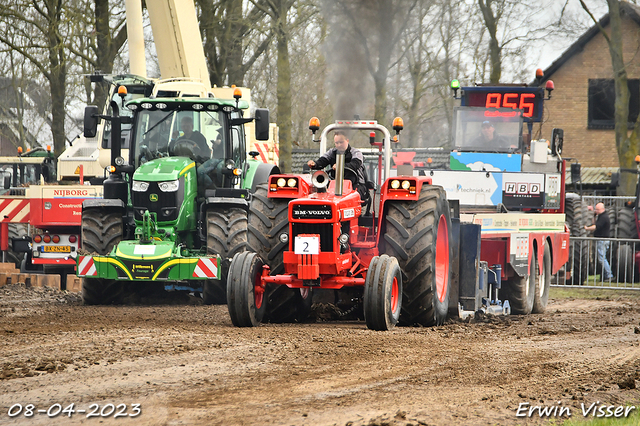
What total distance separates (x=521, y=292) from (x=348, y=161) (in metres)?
4.43

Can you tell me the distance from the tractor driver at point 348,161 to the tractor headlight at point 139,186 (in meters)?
3.34

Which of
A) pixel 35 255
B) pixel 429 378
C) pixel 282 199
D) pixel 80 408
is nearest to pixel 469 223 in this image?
pixel 282 199

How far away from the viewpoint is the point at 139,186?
1121 cm

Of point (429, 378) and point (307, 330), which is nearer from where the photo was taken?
point (429, 378)

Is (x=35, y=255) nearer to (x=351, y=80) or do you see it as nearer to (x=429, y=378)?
(x=351, y=80)

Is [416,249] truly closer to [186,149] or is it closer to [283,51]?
[186,149]

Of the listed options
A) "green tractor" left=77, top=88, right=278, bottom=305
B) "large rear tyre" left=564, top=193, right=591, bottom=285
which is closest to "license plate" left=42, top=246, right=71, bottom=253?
"green tractor" left=77, top=88, right=278, bottom=305

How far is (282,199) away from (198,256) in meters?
2.70

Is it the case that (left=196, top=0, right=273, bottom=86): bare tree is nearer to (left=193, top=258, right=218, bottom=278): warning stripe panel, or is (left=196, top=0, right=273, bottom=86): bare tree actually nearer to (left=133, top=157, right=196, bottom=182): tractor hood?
(left=133, top=157, right=196, bottom=182): tractor hood

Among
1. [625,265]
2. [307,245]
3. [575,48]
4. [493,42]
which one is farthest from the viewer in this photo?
[575,48]

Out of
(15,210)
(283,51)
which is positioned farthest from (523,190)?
(15,210)

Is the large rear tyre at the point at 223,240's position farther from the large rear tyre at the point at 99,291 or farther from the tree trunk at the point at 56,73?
the tree trunk at the point at 56,73

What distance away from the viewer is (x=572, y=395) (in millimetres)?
5508

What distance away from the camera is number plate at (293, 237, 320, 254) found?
25.5 feet
